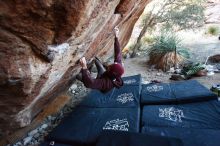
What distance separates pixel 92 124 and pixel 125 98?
1295 mm

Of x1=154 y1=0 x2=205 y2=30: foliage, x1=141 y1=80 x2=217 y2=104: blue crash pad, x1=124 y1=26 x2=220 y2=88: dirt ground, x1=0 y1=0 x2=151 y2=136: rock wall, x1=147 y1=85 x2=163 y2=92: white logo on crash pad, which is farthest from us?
x1=154 y1=0 x2=205 y2=30: foliage

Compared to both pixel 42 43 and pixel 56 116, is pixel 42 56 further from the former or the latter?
pixel 56 116

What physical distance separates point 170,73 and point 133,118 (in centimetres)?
459

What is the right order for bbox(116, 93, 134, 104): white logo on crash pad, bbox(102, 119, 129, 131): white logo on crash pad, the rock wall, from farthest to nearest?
bbox(116, 93, 134, 104): white logo on crash pad < bbox(102, 119, 129, 131): white logo on crash pad < the rock wall

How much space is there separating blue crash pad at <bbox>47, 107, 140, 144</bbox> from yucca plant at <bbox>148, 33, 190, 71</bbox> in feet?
14.9

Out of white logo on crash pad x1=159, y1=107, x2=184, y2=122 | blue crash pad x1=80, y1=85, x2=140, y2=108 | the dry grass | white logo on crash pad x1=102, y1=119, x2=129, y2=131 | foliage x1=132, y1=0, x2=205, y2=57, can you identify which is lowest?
white logo on crash pad x1=102, y1=119, x2=129, y2=131

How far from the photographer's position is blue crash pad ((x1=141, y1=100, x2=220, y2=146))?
13.9ft

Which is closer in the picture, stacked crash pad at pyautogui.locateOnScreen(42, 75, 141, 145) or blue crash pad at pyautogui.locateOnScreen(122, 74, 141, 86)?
stacked crash pad at pyautogui.locateOnScreen(42, 75, 141, 145)

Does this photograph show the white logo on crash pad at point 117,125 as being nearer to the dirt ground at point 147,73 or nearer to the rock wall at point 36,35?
the rock wall at point 36,35

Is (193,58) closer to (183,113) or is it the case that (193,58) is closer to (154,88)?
(154,88)

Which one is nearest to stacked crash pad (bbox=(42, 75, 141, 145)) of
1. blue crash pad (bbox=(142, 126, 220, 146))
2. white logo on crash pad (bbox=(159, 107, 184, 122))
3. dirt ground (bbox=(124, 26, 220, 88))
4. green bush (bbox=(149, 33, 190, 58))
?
blue crash pad (bbox=(142, 126, 220, 146))

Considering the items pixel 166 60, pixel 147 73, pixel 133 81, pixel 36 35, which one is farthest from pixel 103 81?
pixel 166 60

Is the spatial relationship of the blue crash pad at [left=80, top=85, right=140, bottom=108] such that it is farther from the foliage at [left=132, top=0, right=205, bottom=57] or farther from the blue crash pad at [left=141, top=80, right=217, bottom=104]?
the foliage at [left=132, top=0, right=205, bottom=57]

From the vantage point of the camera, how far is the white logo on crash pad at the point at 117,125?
15.4 ft
